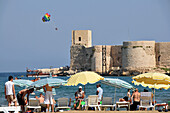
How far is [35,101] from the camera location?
13664 mm

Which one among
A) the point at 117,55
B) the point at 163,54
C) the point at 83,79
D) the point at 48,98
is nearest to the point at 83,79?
the point at 83,79

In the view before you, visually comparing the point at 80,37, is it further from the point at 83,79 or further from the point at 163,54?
the point at 83,79

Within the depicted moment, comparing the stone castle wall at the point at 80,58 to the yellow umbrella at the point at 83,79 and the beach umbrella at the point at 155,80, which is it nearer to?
the beach umbrella at the point at 155,80

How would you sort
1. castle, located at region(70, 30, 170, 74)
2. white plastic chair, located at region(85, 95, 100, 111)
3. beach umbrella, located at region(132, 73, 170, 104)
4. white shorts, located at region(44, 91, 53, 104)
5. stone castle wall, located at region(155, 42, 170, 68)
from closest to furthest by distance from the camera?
white shorts, located at region(44, 91, 53, 104)
white plastic chair, located at region(85, 95, 100, 111)
beach umbrella, located at region(132, 73, 170, 104)
castle, located at region(70, 30, 170, 74)
stone castle wall, located at region(155, 42, 170, 68)

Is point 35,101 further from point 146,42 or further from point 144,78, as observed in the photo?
point 146,42

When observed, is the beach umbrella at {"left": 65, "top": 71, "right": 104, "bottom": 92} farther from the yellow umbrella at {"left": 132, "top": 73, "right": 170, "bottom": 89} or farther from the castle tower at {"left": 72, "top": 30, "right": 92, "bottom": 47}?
the castle tower at {"left": 72, "top": 30, "right": 92, "bottom": 47}

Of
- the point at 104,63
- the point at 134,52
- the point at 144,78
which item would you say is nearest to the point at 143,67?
the point at 134,52

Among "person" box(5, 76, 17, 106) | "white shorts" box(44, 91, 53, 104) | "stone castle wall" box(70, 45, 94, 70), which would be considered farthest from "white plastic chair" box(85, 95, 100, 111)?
"stone castle wall" box(70, 45, 94, 70)

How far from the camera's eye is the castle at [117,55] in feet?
184

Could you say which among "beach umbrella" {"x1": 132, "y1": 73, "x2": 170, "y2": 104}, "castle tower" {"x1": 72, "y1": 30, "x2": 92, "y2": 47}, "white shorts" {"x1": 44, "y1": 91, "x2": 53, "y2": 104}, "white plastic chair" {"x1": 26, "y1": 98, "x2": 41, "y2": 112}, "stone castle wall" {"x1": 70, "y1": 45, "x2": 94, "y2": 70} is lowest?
"white plastic chair" {"x1": 26, "y1": 98, "x2": 41, "y2": 112}

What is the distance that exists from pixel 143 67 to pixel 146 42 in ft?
12.4

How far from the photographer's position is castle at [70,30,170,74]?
55.9 m

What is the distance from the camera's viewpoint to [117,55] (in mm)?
62031

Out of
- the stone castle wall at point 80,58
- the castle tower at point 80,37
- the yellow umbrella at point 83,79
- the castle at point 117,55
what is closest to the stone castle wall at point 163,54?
the castle at point 117,55
